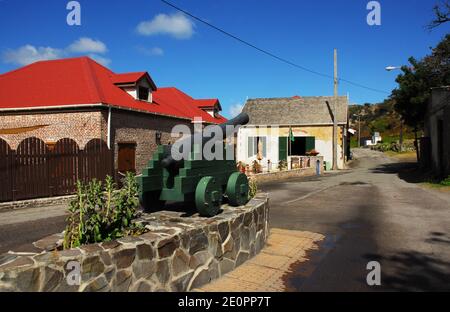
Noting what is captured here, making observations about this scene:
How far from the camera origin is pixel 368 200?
1266 cm

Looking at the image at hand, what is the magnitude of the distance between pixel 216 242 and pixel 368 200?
905 centimetres

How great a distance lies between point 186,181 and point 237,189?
1.31 meters

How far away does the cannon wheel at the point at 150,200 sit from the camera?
20.0 feet

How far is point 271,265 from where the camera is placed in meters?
5.78

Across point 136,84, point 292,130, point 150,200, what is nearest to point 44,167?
point 150,200

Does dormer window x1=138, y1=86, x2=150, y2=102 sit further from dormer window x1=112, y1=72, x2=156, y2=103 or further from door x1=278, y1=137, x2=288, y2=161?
door x1=278, y1=137, x2=288, y2=161

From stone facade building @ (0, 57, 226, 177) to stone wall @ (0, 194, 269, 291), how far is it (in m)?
11.4

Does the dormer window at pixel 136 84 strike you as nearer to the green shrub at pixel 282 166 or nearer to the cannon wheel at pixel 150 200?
the green shrub at pixel 282 166

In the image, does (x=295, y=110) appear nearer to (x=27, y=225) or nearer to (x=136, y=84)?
(x=136, y=84)

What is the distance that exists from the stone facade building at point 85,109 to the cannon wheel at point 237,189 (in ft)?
34.8

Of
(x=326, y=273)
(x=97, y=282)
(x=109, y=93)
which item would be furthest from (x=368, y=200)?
(x=109, y=93)

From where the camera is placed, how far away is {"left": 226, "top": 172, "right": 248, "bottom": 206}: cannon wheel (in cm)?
655

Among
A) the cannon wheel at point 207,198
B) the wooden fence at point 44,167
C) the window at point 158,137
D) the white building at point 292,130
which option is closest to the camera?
the cannon wheel at point 207,198

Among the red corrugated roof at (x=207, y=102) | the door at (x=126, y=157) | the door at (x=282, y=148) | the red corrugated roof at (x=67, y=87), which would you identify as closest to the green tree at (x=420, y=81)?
the door at (x=282, y=148)
